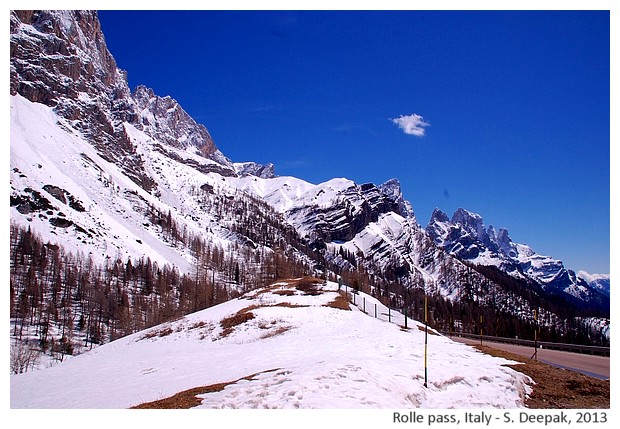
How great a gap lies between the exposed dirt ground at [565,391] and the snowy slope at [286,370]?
558 mm

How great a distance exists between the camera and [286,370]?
51.3 ft

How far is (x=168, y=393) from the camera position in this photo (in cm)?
1603

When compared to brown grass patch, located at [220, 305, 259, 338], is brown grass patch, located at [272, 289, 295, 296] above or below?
above

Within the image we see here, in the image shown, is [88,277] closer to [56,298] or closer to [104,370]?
[56,298]

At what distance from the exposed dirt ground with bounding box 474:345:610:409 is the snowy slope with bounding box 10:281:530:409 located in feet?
1.83

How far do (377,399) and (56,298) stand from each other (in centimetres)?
15047

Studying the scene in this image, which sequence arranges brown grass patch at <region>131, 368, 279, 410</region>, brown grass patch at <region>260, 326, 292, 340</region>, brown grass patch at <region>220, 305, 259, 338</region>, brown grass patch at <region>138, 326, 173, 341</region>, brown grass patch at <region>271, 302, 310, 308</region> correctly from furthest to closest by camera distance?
1. brown grass patch at <region>271, 302, 310, 308</region>
2. brown grass patch at <region>138, 326, 173, 341</region>
3. brown grass patch at <region>220, 305, 259, 338</region>
4. brown grass patch at <region>260, 326, 292, 340</region>
5. brown grass patch at <region>131, 368, 279, 410</region>

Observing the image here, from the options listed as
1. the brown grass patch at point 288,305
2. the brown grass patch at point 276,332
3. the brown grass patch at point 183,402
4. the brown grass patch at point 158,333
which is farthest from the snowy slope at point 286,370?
the brown grass patch at point 288,305

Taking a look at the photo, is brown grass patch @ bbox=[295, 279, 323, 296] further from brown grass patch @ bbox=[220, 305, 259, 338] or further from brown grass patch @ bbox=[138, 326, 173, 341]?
brown grass patch @ bbox=[138, 326, 173, 341]

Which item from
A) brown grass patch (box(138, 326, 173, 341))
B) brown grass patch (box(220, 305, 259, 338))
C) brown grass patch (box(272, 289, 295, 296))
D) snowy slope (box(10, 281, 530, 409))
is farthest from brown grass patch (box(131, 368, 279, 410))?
brown grass patch (box(272, 289, 295, 296))

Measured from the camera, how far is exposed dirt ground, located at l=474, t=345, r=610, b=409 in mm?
13534

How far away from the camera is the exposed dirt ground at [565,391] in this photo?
1353 cm
